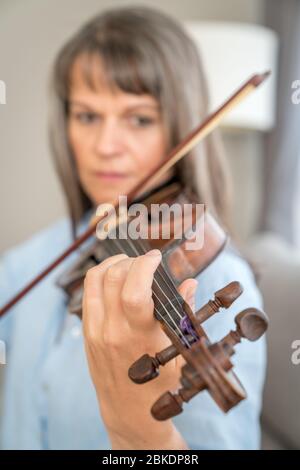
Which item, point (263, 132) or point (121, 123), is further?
point (263, 132)

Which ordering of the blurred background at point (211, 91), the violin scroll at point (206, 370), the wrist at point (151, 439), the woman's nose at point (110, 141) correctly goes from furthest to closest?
the blurred background at point (211, 91), the woman's nose at point (110, 141), the wrist at point (151, 439), the violin scroll at point (206, 370)

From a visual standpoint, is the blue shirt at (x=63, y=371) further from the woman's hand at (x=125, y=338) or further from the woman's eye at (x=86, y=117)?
the woman's eye at (x=86, y=117)

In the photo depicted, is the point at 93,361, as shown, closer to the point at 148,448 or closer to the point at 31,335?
the point at 148,448

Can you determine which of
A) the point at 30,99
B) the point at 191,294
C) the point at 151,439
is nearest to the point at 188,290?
the point at 191,294

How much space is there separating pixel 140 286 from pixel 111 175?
340 mm

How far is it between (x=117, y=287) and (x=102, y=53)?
0.38m

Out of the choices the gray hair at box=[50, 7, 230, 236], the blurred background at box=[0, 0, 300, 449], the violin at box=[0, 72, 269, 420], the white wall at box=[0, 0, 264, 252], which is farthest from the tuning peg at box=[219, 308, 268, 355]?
the white wall at box=[0, 0, 264, 252]

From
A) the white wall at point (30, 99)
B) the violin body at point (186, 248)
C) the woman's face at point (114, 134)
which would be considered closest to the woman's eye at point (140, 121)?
the woman's face at point (114, 134)

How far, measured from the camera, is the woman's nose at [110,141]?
571 mm

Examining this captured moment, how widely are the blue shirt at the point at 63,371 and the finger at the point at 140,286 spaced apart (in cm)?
5

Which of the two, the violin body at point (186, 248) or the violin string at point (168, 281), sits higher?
the violin string at point (168, 281)

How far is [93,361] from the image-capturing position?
Result: 32 centimetres

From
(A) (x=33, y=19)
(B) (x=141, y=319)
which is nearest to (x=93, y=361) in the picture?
(B) (x=141, y=319)

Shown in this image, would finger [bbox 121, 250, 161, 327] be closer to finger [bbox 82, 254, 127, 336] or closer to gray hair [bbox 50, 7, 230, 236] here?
finger [bbox 82, 254, 127, 336]
